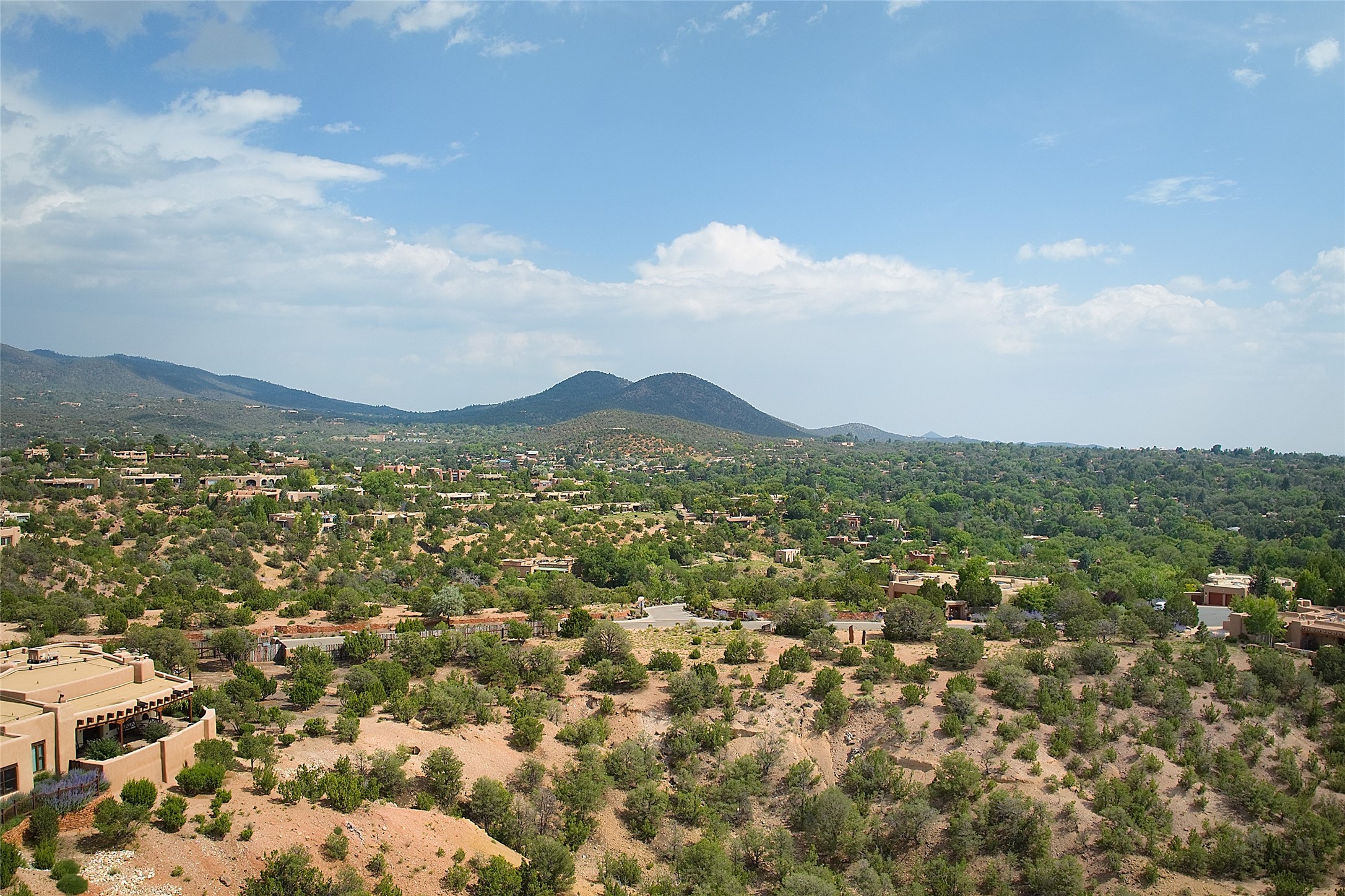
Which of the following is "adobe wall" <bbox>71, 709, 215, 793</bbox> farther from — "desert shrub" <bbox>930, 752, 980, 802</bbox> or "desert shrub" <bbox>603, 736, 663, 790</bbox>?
"desert shrub" <bbox>930, 752, 980, 802</bbox>

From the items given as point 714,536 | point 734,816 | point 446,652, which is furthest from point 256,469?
point 734,816

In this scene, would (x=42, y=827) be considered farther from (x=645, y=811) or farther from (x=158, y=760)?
(x=645, y=811)

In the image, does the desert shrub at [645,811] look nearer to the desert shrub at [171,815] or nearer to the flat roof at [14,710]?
the desert shrub at [171,815]

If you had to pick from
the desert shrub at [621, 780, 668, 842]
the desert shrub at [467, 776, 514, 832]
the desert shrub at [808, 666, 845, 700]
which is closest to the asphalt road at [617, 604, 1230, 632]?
the desert shrub at [808, 666, 845, 700]

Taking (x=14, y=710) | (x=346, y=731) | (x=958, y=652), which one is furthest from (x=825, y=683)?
(x=14, y=710)

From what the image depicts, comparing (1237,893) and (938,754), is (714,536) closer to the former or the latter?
(938,754)

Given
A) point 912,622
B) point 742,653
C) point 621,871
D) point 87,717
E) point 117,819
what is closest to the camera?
point 117,819

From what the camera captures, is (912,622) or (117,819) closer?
(117,819)
